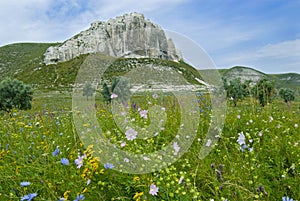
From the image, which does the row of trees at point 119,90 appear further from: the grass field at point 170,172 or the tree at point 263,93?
the tree at point 263,93

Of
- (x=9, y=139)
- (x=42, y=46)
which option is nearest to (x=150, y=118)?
(x=9, y=139)

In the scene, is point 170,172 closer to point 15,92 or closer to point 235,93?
point 235,93

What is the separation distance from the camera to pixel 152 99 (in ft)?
16.3

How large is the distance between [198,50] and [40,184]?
3.11 meters

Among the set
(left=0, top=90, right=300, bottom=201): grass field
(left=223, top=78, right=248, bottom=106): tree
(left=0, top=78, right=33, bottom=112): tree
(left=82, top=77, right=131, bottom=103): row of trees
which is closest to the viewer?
(left=0, top=90, right=300, bottom=201): grass field

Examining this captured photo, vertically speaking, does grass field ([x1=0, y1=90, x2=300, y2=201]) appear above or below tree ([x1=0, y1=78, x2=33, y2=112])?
below

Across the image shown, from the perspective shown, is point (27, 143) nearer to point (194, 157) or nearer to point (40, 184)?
point (40, 184)

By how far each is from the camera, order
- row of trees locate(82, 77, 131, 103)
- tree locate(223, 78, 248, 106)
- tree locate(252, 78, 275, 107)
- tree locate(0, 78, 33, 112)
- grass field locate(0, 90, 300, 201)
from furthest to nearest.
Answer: tree locate(0, 78, 33, 112) < tree locate(223, 78, 248, 106) < row of trees locate(82, 77, 131, 103) < tree locate(252, 78, 275, 107) < grass field locate(0, 90, 300, 201)

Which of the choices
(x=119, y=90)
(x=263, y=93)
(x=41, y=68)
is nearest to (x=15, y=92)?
(x=119, y=90)

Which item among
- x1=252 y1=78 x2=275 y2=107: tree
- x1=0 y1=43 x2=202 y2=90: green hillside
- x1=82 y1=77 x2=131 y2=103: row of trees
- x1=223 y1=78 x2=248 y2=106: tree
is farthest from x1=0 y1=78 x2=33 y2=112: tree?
x1=0 y1=43 x2=202 y2=90: green hillside

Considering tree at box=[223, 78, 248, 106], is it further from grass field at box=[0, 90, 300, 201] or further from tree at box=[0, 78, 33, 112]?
tree at box=[0, 78, 33, 112]

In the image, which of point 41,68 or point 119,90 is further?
point 41,68

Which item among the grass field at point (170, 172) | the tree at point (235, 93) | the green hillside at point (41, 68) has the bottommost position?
the grass field at point (170, 172)

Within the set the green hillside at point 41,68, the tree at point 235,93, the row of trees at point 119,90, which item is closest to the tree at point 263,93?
the tree at point 235,93
